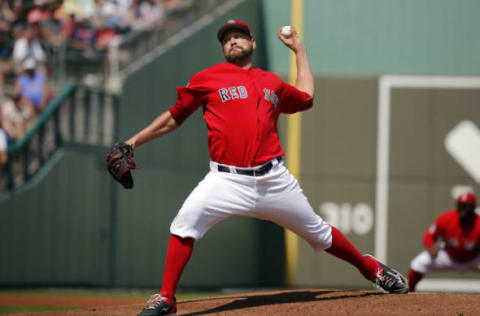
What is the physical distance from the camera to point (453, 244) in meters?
8.30

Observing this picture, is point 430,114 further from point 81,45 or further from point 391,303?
point 391,303

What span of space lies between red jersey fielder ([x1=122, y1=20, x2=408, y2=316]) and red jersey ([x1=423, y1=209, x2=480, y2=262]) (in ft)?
13.3

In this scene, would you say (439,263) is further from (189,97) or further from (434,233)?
(189,97)

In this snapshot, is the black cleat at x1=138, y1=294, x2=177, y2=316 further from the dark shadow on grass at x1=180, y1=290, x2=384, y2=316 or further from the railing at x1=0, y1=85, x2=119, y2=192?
the railing at x1=0, y1=85, x2=119, y2=192

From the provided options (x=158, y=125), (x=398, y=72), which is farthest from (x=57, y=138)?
(x=158, y=125)

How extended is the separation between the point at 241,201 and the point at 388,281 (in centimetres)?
139

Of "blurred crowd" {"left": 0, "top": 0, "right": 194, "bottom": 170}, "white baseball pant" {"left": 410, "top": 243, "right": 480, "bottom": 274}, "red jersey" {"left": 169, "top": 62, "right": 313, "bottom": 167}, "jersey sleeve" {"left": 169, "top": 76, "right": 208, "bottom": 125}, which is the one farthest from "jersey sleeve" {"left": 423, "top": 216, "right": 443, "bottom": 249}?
"blurred crowd" {"left": 0, "top": 0, "right": 194, "bottom": 170}

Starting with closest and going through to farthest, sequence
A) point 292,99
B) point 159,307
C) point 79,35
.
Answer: point 159,307
point 292,99
point 79,35

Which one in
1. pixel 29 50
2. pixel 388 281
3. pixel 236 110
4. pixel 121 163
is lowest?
pixel 388 281

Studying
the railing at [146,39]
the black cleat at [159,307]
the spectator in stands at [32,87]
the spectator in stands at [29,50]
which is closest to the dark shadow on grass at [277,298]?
the black cleat at [159,307]

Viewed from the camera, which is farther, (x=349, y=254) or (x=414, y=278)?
(x=414, y=278)

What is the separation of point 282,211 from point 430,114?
759 cm

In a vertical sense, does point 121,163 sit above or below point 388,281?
above

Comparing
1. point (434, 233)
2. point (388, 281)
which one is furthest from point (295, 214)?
point (434, 233)
